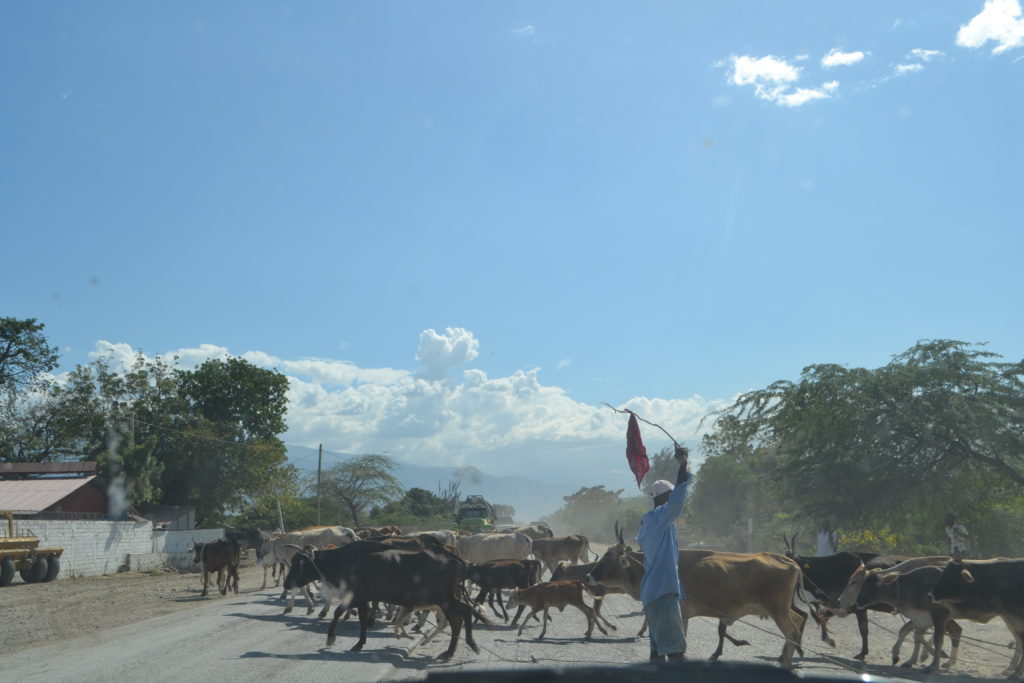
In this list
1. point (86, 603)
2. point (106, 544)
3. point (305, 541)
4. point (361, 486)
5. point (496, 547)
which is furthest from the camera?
point (361, 486)

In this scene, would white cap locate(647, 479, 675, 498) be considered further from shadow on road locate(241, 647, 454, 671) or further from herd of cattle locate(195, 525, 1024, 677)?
shadow on road locate(241, 647, 454, 671)

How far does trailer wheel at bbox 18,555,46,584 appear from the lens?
26.6 m

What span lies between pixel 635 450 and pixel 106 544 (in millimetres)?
28076

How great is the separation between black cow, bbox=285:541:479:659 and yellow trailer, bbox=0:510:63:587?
18663mm

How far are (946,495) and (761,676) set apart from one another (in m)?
22.5

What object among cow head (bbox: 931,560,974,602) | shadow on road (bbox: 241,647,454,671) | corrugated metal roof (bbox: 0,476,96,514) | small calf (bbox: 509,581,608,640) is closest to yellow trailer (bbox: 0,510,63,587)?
corrugated metal roof (bbox: 0,476,96,514)

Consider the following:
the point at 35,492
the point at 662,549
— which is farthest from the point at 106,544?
the point at 662,549

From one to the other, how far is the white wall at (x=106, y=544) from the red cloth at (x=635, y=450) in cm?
2349

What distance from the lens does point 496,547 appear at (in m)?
23.3

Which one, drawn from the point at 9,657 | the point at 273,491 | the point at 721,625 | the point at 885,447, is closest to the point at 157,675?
the point at 9,657

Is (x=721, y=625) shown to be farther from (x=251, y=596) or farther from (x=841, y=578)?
(x=251, y=596)

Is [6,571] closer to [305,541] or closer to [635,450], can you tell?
[305,541]

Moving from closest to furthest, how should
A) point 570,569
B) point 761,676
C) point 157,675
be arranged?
point 761,676
point 157,675
point 570,569

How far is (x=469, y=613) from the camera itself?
1130 centimetres
